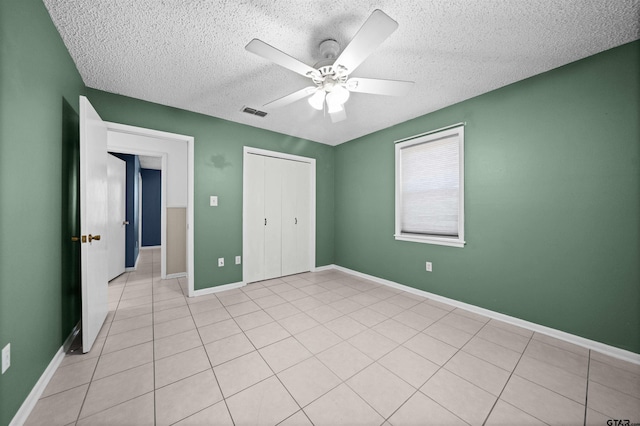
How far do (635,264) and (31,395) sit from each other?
4241 mm

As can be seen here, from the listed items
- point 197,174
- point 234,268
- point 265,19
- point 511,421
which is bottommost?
point 511,421

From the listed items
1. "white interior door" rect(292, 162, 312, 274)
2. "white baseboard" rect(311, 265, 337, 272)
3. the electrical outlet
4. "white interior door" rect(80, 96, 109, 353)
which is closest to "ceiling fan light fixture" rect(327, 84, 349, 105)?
"white interior door" rect(80, 96, 109, 353)

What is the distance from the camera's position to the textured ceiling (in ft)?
4.93

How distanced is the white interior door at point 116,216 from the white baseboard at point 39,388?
88.8 inches

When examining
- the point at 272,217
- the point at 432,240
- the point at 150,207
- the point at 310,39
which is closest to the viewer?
the point at 310,39

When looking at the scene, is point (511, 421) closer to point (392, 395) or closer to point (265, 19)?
point (392, 395)

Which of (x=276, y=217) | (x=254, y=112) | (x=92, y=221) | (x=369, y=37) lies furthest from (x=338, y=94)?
(x=276, y=217)

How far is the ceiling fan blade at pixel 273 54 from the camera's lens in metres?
1.37

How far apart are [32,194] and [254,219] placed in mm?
2419

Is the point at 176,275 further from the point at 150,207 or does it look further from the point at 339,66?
the point at 150,207

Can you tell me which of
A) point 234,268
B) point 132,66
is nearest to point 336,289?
point 234,268

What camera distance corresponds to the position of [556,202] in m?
2.12

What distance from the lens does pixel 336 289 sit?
341 centimetres

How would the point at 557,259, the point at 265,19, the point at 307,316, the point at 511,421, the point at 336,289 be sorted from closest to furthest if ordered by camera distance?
the point at 511,421
the point at 265,19
the point at 557,259
the point at 307,316
the point at 336,289
